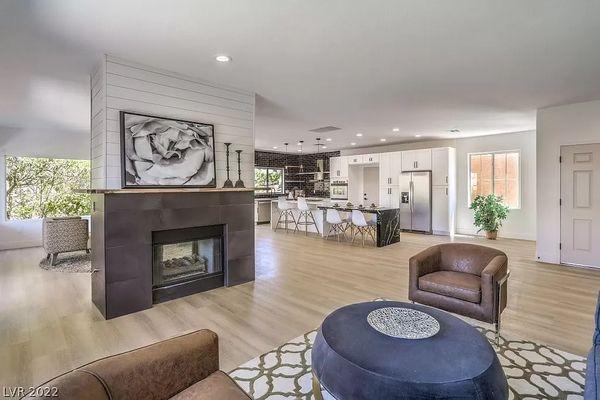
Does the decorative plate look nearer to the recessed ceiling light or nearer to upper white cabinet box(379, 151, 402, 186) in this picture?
the recessed ceiling light

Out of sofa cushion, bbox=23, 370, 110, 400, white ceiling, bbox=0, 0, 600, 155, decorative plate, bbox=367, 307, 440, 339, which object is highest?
white ceiling, bbox=0, 0, 600, 155

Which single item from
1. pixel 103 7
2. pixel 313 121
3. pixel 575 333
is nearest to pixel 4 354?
pixel 103 7

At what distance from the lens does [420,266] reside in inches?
121

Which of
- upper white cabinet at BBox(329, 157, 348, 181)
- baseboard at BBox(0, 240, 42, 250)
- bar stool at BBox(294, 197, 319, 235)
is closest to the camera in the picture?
baseboard at BBox(0, 240, 42, 250)

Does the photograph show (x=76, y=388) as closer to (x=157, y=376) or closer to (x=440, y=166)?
(x=157, y=376)

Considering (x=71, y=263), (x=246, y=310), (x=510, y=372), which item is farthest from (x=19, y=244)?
(x=510, y=372)

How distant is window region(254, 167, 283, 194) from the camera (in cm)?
1141

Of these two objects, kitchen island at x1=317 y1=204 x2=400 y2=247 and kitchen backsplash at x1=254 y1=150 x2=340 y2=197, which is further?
kitchen backsplash at x1=254 y1=150 x2=340 y2=197

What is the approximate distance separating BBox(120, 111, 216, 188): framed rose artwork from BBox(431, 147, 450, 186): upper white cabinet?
6.50 metres

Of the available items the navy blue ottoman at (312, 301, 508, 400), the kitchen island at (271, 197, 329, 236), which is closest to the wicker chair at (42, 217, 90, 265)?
the kitchen island at (271, 197, 329, 236)

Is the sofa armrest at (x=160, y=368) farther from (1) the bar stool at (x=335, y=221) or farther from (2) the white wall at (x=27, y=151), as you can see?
(2) the white wall at (x=27, y=151)

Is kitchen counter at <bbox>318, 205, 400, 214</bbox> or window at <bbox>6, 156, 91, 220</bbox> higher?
window at <bbox>6, 156, 91, 220</bbox>

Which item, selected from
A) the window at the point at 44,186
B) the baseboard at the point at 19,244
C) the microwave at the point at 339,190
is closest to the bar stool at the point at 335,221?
the microwave at the point at 339,190

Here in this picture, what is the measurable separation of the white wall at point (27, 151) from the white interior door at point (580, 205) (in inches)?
393
